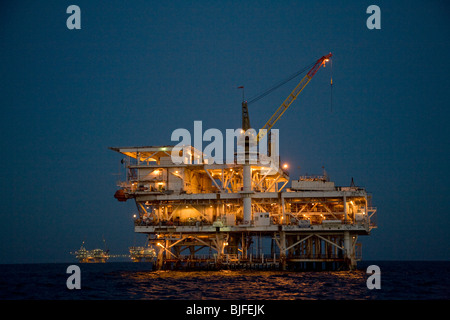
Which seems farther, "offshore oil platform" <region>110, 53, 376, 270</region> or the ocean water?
"offshore oil platform" <region>110, 53, 376, 270</region>

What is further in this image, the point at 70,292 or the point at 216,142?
the point at 216,142

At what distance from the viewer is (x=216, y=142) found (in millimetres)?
69312

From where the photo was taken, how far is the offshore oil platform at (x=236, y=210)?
2591 inches

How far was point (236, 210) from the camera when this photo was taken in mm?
71250

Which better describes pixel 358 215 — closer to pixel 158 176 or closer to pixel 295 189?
pixel 295 189

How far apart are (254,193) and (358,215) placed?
14.5 m

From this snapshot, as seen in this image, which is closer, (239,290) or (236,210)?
(239,290)

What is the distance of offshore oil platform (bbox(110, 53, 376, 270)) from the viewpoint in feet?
216

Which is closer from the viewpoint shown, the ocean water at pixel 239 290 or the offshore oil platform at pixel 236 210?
the ocean water at pixel 239 290
